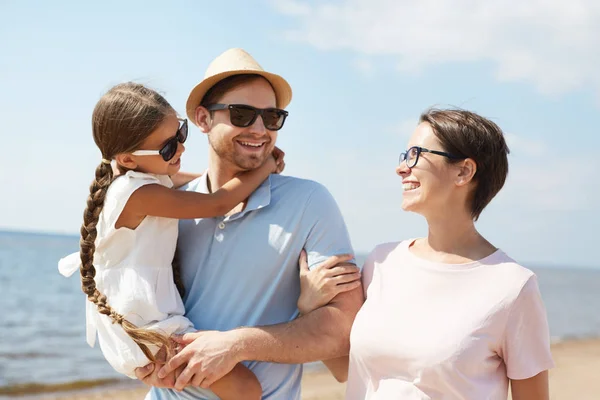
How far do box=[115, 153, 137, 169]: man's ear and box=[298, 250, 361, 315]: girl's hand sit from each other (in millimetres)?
1011

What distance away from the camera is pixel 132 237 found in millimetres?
3352

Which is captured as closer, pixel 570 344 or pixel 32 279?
pixel 570 344

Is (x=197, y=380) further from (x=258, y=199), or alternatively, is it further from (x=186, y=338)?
(x=258, y=199)

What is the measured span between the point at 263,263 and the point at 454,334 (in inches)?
41.5

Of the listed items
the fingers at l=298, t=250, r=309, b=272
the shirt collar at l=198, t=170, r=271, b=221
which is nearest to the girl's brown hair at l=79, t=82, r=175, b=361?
the shirt collar at l=198, t=170, r=271, b=221

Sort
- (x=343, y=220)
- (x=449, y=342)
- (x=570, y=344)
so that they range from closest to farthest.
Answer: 1. (x=449, y=342)
2. (x=343, y=220)
3. (x=570, y=344)

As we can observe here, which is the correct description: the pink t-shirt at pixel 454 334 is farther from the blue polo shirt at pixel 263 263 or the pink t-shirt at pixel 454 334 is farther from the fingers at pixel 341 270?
the blue polo shirt at pixel 263 263

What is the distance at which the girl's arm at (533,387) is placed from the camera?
274 centimetres

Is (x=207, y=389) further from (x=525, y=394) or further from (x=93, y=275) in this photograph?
(x=525, y=394)

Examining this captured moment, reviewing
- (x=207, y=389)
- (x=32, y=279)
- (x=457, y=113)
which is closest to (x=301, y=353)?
(x=207, y=389)

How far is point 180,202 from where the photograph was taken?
133 inches

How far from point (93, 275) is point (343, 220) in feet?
4.23

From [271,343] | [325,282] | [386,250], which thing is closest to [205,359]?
[271,343]

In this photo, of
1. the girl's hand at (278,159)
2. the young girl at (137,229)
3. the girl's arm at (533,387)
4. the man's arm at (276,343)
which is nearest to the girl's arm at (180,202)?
the young girl at (137,229)
